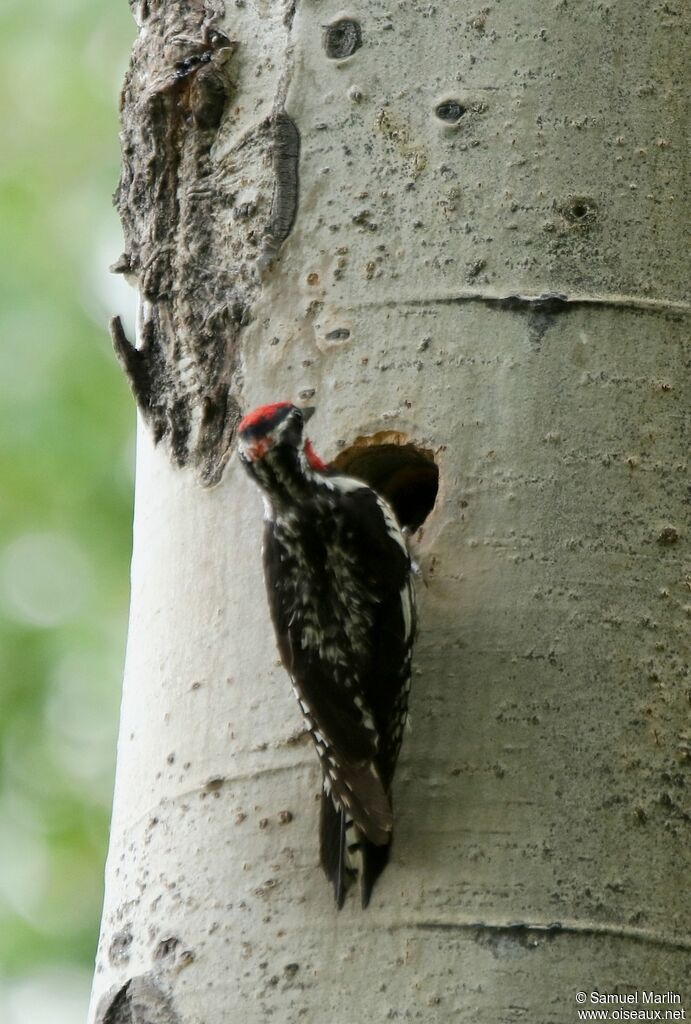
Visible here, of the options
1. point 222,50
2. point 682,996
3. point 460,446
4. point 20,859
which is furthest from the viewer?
point 20,859

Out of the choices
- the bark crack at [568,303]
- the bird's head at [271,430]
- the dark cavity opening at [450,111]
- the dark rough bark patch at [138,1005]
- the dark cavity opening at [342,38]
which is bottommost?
the dark rough bark patch at [138,1005]

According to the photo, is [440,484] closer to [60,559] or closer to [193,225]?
[193,225]

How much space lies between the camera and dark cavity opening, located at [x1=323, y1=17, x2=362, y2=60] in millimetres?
3311

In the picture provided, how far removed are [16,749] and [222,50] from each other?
3.50 metres

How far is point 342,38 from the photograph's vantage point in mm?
3330

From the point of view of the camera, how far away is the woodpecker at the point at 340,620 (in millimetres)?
2609

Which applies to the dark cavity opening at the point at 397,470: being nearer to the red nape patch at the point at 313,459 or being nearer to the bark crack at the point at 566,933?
the red nape patch at the point at 313,459

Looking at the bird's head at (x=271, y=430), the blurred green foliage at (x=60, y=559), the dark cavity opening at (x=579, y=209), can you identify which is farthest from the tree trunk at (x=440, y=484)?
the blurred green foliage at (x=60, y=559)

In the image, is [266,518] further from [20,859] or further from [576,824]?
[20,859]

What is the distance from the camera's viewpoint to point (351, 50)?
10.8ft

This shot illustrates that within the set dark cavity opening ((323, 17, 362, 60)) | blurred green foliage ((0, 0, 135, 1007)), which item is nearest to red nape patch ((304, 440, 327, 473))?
Result: dark cavity opening ((323, 17, 362, 60))

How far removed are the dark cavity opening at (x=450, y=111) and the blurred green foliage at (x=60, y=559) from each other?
10.1ft

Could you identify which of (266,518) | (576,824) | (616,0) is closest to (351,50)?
(616,0)

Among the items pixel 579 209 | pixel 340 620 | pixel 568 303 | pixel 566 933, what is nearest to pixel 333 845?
pixel 566 933
